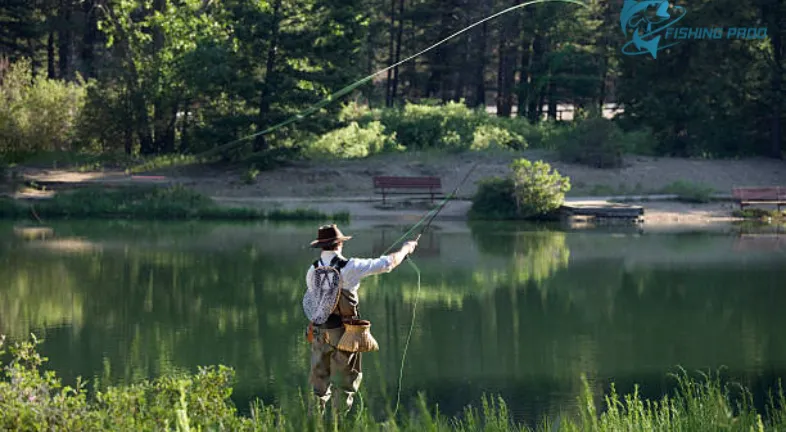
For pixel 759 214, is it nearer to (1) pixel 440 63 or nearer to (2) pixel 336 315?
(2) pixel 336 315

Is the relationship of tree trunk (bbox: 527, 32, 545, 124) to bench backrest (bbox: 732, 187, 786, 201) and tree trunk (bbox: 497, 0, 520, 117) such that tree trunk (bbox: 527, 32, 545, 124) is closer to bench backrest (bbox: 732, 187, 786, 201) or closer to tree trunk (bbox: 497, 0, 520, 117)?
tree trunk (bbox: 497, 0, 520, 117)

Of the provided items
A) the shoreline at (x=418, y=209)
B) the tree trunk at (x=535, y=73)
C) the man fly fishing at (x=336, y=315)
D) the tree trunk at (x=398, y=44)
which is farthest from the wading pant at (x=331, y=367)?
the tree trunk at (x=398, y=44)

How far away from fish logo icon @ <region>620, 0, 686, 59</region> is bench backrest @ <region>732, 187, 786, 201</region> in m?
7.93

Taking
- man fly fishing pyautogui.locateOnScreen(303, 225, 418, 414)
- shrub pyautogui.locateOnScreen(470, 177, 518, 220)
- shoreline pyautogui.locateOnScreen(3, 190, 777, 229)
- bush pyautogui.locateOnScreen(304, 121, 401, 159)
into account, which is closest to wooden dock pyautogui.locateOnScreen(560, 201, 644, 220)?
shoreline pyautogui.locateOnScreen(3, 190, 777, 229)

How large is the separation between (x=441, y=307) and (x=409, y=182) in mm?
13868

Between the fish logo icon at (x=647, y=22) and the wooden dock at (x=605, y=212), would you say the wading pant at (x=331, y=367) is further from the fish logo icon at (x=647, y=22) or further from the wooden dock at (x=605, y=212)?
the fish logo icon at (x=647, y=22)

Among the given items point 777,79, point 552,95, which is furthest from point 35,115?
point 777,79

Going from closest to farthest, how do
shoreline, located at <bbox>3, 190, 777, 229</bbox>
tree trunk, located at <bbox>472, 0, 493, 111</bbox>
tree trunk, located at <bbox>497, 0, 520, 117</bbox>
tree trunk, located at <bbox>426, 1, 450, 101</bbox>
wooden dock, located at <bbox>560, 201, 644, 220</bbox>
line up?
shoreline, located at <bbox>3, 190, 777, 229</bbox> → wooden dock, located at <bbox>560, 201, 644, 220</bbox> → tree trunk, located at <bbox>497, 0, 520, 117</bbox> → tree trunk, located at <bbox>426, 1, 450, 101</bbox> → tree trunk, located at <bbox>472, 0, 493, 111</bbox>

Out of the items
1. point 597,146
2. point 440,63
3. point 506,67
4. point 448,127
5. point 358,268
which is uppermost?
point 440,63

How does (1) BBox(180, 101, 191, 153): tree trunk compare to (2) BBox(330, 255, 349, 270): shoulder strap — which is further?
(1) BBox(180, 101, 191, 153): tree trunk

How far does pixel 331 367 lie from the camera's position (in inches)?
376

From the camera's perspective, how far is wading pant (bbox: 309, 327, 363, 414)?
9.48 m

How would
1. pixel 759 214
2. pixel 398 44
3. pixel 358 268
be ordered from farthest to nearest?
1. pixel 398 44
2. pixel 759 214
3. pixel 358 268

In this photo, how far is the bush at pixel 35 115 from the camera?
113ft
